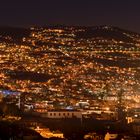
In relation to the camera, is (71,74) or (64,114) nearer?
(64,114)

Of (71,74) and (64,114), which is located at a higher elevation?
(71,74)

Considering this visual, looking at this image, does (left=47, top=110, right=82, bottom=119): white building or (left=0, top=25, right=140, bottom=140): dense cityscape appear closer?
(left=47, top=110, right=82, bottom=119): white building

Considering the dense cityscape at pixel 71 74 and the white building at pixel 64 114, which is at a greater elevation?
the dense cityscape at pixel 71 74

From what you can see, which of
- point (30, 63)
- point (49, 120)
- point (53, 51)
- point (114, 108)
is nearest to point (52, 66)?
point (30, 63)

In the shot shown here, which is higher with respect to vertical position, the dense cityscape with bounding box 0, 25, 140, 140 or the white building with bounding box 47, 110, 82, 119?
the dense cityscape with bounding box 0, 25, 140, 140

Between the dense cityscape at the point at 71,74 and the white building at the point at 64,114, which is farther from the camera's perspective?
the dense cityscape at the point at 71,74

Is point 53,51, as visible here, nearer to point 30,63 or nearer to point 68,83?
point 30,63
